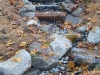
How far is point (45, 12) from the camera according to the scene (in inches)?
361

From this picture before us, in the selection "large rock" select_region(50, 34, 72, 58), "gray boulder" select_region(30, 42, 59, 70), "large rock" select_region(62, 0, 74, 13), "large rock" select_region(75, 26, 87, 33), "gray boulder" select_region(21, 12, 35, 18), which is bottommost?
"gray boulder" select_region(30, 42, 59, 70)

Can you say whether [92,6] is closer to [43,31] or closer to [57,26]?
[57,26]

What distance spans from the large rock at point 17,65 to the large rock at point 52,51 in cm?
22

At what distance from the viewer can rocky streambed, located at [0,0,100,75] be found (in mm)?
6984

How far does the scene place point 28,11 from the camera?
9.09m

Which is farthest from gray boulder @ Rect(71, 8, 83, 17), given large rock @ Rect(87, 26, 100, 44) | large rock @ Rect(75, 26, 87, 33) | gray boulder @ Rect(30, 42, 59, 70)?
gray boulder @ Rect(30, 42, 59, 70)

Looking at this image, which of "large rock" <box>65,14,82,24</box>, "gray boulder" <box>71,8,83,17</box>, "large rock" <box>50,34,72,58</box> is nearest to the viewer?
"large rock" <box>50,34,72,58</box>

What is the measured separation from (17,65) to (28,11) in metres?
2.83

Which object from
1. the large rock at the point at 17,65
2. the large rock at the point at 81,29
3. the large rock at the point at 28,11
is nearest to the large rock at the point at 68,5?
the large rock at the point at 81,29

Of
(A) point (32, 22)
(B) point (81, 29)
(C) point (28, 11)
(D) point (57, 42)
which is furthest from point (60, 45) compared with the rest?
(C) point (28, 11)

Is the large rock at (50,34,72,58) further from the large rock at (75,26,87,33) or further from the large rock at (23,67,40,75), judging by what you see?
the large rock at (75,26,87,33)

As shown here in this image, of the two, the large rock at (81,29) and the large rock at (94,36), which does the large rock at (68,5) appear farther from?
the large rock at (94,36)

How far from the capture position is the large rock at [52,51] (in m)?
7.04

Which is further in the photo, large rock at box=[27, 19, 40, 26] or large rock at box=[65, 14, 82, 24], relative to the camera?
large rock at box=[65, 14, 82, 24]
